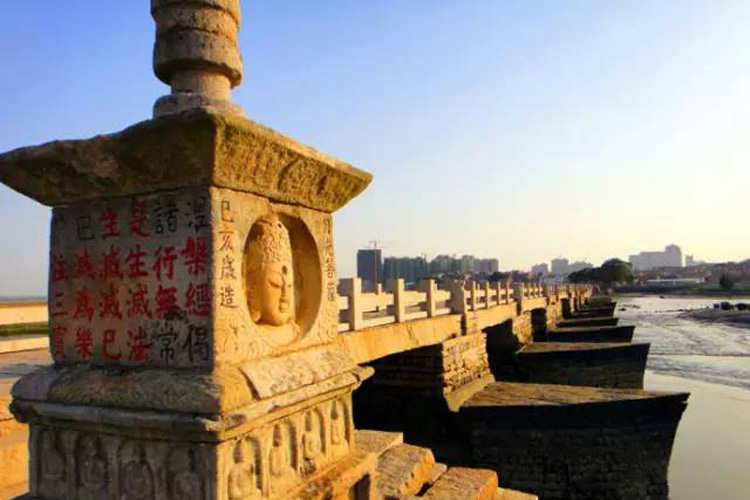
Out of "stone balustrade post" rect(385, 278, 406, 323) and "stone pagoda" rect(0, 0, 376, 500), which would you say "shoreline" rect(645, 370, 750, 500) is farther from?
"stone pagoda" rect(0, 0, 376, 500)

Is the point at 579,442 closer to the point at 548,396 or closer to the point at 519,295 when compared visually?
the point at 548,396

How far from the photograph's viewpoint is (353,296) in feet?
21.2

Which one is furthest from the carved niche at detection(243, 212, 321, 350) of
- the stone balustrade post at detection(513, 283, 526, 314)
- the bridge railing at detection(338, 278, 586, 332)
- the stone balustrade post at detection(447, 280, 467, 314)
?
the stone balustrade post at detection(513, 283, 526, 314)

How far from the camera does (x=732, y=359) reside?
29.2 metres

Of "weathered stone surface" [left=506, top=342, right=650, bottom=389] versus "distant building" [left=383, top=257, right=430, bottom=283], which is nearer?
"weathered stone surface" [left=506, top=342, right=650, bottom=389]

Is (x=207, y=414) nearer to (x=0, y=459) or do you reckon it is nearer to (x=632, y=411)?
(x=0, y=459)

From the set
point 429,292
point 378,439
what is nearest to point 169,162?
point 378,439

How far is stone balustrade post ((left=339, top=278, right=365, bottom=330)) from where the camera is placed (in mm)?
6418

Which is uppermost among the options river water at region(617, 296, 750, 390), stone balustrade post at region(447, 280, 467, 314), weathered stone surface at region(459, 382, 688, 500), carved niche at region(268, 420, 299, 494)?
stone balustrade post at region(447, 280, 467, 314)

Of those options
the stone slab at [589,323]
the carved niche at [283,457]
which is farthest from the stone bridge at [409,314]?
the stone slab at [589,323]

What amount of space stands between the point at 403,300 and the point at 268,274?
6.12 m

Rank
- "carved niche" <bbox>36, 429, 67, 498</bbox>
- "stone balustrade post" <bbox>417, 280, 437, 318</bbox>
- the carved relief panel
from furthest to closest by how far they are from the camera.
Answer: "stone balustrade post" <bbox>417, 280, 437, 318</bbox> → "carved niche" <bbox>36, 429, 67, 498</bbox> → the carved relief panel

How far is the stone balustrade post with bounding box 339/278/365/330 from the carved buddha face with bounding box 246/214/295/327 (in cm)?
420

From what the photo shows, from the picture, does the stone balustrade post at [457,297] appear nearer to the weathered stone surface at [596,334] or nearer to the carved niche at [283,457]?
the carved niche at [283,457]
